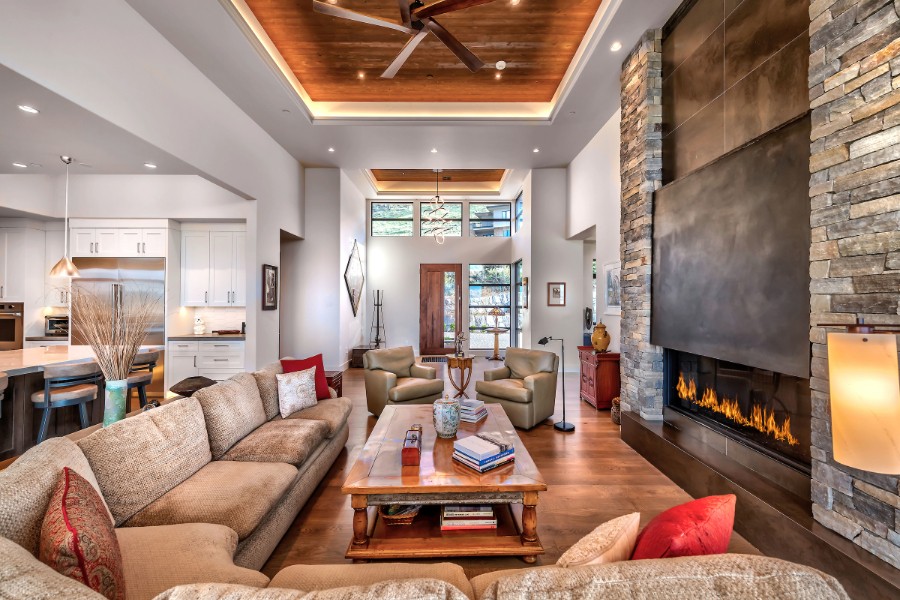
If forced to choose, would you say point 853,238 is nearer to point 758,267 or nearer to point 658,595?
point 758,267

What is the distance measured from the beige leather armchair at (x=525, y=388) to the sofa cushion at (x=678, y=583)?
344 cm

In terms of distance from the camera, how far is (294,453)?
247 cm

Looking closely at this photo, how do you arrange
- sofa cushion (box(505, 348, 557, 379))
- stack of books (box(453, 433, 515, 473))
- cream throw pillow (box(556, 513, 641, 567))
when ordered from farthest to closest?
sofa cushion (box(505, 348, 557, 379))
stack of books (box(453, 433, 515, 473))
cream throw pillow (box(556, 513, 641, 567))

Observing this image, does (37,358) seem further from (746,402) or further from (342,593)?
(746,402)

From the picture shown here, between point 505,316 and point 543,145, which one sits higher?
point 543,145

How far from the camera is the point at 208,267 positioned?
5605mm

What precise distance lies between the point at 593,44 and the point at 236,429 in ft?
14.9

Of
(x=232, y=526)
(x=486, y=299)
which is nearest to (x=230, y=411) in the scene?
(x=232, y=526)

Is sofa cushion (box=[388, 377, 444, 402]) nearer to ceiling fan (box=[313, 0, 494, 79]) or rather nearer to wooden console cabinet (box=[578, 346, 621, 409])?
wooden console cabinet (box=[578, 346, 621, 409])

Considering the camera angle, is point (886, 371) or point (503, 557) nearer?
point (886, 371)

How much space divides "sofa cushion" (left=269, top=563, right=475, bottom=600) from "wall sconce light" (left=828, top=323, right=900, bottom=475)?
4.34 ft

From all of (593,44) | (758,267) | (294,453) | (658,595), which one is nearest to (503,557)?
(294,453)

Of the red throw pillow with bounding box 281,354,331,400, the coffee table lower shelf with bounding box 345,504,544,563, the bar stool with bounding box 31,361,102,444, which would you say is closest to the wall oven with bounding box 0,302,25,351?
the bar stool with bounding box 31,361,102,444

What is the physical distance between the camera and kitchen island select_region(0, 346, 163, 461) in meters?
2.98
